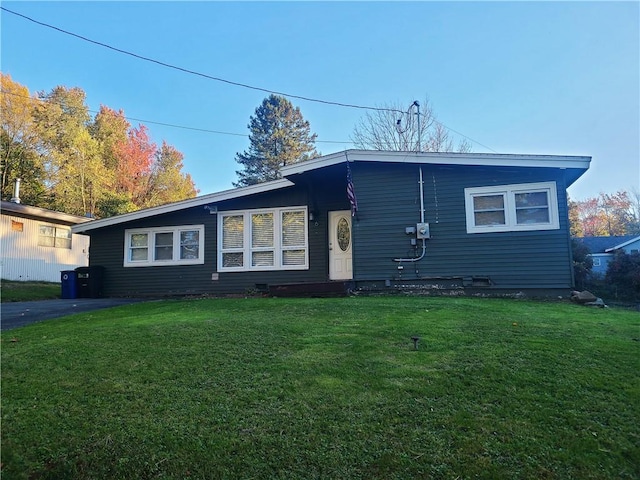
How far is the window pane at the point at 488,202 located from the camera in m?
9.59

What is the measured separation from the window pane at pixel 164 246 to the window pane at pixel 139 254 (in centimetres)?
46

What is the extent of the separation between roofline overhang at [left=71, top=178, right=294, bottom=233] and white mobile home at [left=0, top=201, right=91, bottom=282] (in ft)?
20.8

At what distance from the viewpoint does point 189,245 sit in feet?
41.5

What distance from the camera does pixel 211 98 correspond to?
805 inches

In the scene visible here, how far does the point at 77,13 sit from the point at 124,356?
10.9 m

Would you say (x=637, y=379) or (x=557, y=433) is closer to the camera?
(x=557, y=433)

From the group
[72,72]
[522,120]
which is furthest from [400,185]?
[72,72]

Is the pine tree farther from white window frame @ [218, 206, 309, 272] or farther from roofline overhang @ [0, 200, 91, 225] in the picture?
white window frame @ [218, 206, 309, 272]

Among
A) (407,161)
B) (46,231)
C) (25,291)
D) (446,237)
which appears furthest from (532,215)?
(46,231)

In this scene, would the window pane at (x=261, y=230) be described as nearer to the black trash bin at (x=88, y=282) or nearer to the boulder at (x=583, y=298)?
the black trash bin at (x=88, y=282)

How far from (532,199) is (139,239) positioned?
1166 cm

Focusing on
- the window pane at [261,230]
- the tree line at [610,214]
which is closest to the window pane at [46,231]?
the window pane at [261,230]

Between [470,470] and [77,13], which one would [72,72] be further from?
[470,470]

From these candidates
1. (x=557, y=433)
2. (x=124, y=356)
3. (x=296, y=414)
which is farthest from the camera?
(x=124, y=356)
